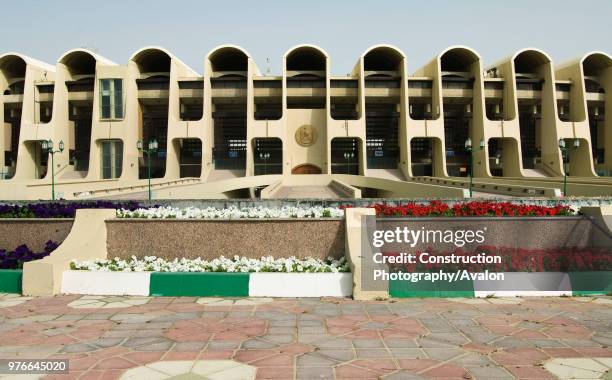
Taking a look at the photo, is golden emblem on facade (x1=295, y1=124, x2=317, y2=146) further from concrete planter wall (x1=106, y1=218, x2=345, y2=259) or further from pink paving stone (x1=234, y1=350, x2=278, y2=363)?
pink paving stone (x1=234, y1=350, x2=278, y2=363)

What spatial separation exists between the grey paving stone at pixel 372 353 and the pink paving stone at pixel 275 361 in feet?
2.95

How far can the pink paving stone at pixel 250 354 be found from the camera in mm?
5367

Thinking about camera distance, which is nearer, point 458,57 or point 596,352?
point 596,352

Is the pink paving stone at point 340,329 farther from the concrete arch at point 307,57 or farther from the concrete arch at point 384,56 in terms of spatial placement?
the concrete arch at point 384,56

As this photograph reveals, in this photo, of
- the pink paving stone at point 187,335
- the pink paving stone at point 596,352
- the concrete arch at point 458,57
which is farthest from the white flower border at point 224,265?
the concrete arch at point 458,57

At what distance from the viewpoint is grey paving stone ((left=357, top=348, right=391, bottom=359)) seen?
5.47 m

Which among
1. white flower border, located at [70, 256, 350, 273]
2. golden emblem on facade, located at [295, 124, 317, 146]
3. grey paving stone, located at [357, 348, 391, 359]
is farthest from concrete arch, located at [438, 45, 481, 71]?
grey paving stone, located at [357, 348, 391, 359]

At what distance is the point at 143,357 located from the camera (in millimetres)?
5426

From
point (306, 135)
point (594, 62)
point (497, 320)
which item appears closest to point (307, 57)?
point (306, 135)

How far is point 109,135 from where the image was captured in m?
44.8

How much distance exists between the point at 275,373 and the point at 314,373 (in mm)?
451

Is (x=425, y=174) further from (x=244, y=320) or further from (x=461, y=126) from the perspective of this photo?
(x=244, y=320)

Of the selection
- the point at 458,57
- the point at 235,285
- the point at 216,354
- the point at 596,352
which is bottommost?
the point at 596,352

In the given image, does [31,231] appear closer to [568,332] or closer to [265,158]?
[568,332]
